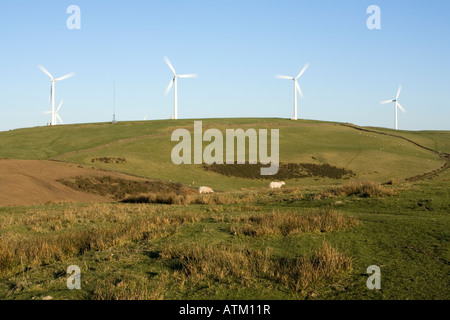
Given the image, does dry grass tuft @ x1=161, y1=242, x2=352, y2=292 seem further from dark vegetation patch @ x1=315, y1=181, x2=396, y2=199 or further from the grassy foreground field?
dark vegetation patch @ x1=315, y1=181, x2=396, y2=199

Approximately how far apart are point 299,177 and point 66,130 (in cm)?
6252

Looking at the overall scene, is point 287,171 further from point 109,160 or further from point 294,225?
point 294,225

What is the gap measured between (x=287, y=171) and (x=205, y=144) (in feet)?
71.9

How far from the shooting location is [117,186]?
171ft

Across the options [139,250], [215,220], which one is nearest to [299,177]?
[215,220]

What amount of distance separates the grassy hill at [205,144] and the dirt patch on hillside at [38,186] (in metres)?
→ 11.2

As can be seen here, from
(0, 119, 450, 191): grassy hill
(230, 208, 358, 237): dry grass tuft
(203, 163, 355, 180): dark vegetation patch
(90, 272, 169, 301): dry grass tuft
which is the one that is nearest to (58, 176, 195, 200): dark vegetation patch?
(0, 119, 450, 191): grassy hill

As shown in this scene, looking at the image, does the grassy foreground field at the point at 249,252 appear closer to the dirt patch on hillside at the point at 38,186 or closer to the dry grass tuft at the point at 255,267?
the dry grass tuft at the point at 255,267

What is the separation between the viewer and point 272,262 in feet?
32.9

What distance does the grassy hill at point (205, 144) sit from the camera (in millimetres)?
67812

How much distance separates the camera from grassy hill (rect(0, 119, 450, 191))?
222 ft

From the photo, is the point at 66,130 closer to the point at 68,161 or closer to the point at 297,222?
the point at 68,161

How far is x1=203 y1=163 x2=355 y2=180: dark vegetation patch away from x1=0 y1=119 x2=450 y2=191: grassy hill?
1730 millimetres

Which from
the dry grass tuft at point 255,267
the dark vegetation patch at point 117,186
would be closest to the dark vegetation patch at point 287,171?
the dark vegetation patch at point 117,186
